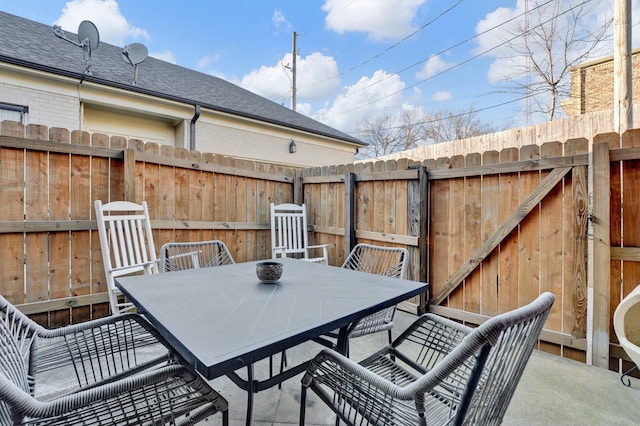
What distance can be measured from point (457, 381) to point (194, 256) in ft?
6.75

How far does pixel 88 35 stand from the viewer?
15.9ft

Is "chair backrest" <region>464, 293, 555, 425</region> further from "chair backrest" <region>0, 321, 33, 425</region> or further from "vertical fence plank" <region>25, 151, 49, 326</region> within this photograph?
"vertical fence plank" <region>25, 151, 49, 326</region>

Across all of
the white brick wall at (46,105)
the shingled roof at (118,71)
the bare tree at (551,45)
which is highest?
the bare tree at (551,45)

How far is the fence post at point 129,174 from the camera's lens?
9.68ft

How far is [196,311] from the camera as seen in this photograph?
1.21 meters

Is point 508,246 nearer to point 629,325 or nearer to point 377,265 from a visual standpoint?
point 629,325

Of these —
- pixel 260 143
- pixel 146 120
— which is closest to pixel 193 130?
pixel 146 120

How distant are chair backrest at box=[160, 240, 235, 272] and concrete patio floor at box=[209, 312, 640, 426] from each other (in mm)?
902

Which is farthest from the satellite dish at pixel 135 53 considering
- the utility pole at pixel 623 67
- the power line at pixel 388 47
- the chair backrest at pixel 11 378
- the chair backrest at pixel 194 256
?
the power line at pixel 388 47

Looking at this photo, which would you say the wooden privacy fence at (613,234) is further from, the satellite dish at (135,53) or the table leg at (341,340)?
the satellite dish at (135,53)

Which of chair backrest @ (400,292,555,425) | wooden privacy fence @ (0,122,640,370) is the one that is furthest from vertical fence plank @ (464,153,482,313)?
chair backrest @ (400,292,555,425)

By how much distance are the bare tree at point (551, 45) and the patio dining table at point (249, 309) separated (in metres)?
7.66

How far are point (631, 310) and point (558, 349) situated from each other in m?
0.59

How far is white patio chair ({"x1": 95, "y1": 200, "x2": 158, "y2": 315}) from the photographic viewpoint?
2.64m
